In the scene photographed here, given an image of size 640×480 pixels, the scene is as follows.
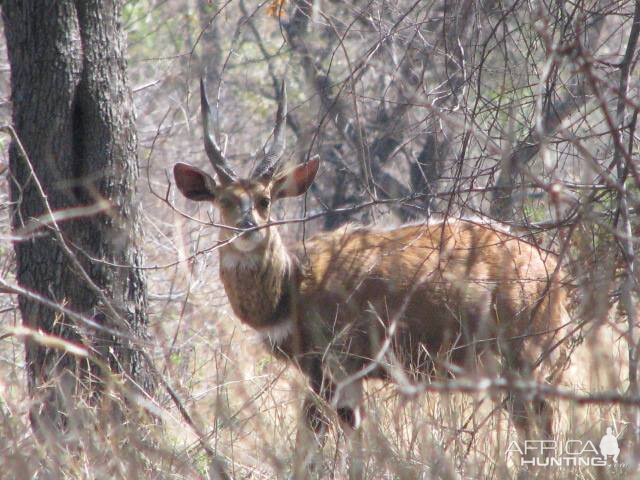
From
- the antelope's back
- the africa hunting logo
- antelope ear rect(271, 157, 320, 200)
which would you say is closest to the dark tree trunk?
antelope ear rect(271, 157, 320, 200)

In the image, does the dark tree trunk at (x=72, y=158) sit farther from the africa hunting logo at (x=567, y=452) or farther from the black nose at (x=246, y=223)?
the africa hunting logo at (x=567, y=452)

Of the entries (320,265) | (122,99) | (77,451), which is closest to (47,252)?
(122,99)

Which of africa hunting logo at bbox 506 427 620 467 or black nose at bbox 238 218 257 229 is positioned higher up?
black nose at bbox 238 218 257 229

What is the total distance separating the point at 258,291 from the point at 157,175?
5.34 m

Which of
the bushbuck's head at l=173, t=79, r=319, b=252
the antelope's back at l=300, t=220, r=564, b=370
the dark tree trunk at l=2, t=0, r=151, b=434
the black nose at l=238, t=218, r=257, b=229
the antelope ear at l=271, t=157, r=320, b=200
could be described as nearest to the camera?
the dark tree trunk at l=2, t=0, r=151, b=434

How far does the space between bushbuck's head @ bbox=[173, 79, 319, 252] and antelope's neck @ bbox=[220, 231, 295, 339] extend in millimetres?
120

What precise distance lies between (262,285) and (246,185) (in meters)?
0.79

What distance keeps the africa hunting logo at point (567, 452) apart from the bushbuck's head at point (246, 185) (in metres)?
2.43

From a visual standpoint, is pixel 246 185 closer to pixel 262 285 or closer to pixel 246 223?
pixel 246 223

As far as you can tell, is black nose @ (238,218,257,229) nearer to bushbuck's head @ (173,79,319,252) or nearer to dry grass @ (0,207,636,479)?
bushbuck's head @ (173,79,319,252)

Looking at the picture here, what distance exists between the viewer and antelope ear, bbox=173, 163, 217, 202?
6.55 metres

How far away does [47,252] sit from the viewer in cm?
529

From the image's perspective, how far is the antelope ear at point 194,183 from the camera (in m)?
6.55

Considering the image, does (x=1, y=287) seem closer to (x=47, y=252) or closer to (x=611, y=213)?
(x=47, y=252)
